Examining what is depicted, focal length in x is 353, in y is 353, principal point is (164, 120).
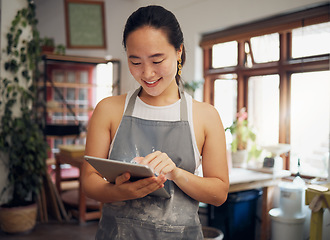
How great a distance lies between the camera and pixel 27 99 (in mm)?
3922

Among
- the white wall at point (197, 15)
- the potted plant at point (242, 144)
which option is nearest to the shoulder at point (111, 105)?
the white wall at point (197, 15)

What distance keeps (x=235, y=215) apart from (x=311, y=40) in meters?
1.83

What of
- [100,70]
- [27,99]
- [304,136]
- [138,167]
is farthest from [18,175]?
[100,70]

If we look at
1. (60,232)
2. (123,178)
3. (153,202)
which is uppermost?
(123,178)

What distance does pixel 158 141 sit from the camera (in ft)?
3.76

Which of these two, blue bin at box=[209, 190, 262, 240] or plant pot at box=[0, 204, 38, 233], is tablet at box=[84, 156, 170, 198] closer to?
blue bin at box=[209, 190, 262, 240]

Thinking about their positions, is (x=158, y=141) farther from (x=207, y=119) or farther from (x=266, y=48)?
(x=266, y=48)

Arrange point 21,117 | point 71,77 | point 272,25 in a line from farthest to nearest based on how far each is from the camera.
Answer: point 71,77 < point 21,117 < point 272,25

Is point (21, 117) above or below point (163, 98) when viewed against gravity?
below

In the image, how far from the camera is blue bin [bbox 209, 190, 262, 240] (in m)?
3.24

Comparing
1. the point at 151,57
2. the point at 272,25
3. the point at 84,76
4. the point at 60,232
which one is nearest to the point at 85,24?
the point at 84,76

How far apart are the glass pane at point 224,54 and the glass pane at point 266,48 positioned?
0.97ft

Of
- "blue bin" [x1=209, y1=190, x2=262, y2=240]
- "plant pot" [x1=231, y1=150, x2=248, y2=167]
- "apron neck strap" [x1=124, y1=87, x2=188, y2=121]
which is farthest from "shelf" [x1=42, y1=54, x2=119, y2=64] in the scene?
Result: "apron neck strap" [x1=124, y1=87, x2=188, y2=121]

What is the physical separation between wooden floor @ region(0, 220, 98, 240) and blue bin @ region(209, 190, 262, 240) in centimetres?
130
